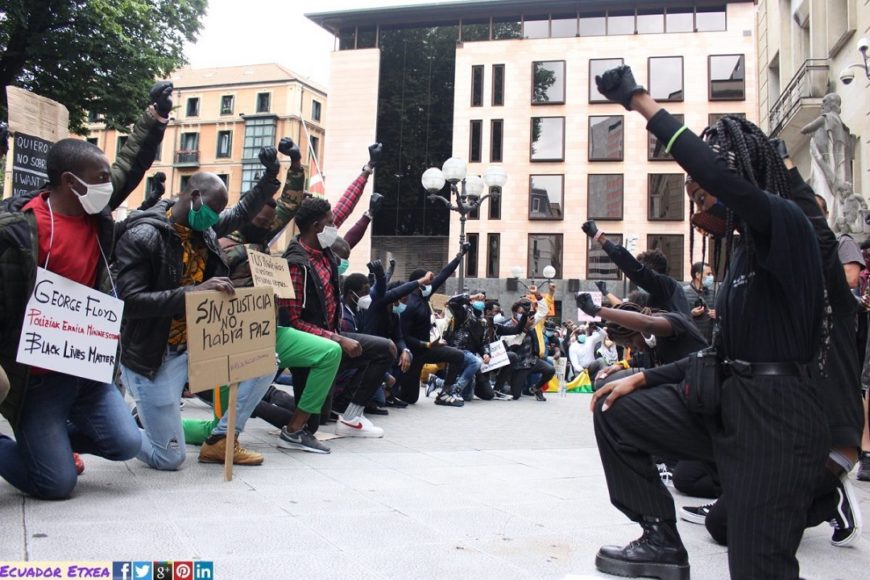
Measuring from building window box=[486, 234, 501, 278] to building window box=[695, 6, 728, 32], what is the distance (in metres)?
16.0

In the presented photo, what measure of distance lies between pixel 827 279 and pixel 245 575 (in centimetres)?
259

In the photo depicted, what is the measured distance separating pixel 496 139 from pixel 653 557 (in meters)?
39.3

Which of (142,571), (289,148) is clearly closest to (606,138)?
(289,148)

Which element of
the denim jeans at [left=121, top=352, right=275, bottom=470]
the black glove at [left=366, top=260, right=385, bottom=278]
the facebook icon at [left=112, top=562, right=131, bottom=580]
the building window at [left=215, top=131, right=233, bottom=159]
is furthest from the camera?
the building window at [left=215, top=131, right=233, bottom=159]

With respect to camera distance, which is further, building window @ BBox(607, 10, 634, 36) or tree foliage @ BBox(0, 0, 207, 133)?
building window @ BBox(607, 10, 634, 36)

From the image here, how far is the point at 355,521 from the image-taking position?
363cm

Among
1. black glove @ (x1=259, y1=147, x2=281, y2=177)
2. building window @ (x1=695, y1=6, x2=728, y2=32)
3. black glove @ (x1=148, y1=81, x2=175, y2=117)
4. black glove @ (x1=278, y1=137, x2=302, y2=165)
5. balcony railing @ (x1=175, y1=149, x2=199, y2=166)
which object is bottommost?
black glove @ (x1=259, y1=147, x2=281, y2=177)

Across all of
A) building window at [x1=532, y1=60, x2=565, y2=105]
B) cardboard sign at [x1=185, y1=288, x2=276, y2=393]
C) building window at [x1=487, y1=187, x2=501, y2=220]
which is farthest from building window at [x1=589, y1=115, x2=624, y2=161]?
cardboard sign at [x1=185, y1=288, x2=276, y2=393]

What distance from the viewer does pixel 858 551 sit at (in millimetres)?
3604

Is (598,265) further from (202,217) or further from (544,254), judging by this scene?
(202,217)

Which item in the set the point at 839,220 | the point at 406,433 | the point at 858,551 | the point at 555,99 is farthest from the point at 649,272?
the point at 555,99

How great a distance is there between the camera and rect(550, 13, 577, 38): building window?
4116 cm

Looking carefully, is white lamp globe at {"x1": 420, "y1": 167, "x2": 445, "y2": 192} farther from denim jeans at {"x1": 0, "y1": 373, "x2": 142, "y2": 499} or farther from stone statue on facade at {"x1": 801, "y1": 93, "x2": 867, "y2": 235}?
denim jeans at {"x1": 0, "y1": 373, "x2": 142, "y2": 499}

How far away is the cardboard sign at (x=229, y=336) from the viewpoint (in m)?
4.28
